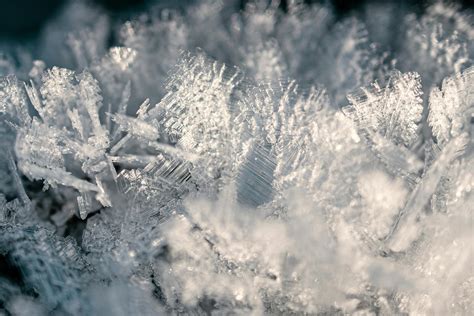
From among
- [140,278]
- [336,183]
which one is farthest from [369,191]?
[140,278]

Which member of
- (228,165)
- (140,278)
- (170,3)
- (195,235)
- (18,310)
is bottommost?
(18,310)

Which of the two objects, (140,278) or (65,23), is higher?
(65,23)

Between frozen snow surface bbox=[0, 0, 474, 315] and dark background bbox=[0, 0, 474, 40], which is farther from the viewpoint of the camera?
dark background bbox=[0, 0, 474, 40]

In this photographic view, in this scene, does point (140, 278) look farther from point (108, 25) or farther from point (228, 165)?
point (108, 25)

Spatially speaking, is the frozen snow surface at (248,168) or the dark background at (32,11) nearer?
the frozen snow surface at (248,168)

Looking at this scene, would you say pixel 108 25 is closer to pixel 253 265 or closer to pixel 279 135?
pixel 279 135

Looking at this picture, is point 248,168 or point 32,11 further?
point 32,11

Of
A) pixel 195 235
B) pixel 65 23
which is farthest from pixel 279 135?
pixel 65 23

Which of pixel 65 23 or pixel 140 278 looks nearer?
pixel 140 278
